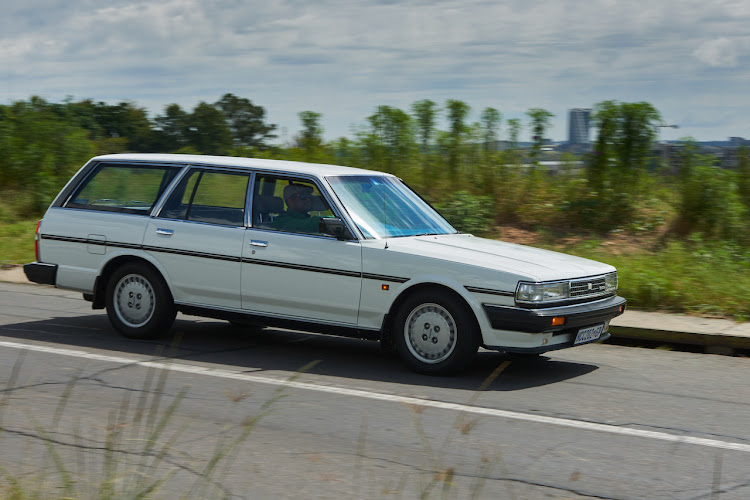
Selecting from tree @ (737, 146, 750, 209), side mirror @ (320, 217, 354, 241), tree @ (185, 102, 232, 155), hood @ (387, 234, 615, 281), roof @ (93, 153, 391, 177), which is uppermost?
tree @ (185, 102, 232, 155)

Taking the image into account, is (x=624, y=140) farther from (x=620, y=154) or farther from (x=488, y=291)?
(x=488, y=291)

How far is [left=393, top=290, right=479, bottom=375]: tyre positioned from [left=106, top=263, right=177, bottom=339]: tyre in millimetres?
2281

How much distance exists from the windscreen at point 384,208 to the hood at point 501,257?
0.60ft

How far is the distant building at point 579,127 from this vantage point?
49.7 feet

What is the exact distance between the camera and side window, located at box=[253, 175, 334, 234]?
25.2 ft

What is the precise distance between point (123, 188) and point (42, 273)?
1148 mm

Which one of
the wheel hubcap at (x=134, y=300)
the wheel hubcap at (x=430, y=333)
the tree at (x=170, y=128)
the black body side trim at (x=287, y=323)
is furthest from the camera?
the tree at (x=170, y=128)

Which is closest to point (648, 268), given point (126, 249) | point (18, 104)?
point (126, 249)

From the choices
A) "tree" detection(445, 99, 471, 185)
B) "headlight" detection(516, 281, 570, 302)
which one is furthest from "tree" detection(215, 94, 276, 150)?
"headlight" detection(516, 281, 570, 302)

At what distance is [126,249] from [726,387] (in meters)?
5.23

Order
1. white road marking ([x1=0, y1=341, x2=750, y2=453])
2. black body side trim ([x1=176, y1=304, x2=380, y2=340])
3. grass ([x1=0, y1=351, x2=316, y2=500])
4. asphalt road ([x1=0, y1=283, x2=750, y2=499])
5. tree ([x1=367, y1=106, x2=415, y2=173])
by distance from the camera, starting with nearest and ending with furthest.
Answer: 1. grass ([x1=0, y1=351, x2=316, y2=500])
2. asphalt road ([x1=0, y1=283, x2=750, y2=499])
3. white road marking ([x1=0, y1=341, x2=750, y2=453])
4. black body side trim ([x1=176, y1=304, x2=380, y2=340])
5. tree ([x1=367, y1=106, x2=415, y2=173])

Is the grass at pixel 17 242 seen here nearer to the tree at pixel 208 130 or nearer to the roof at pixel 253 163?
the tree at pixel 208 130

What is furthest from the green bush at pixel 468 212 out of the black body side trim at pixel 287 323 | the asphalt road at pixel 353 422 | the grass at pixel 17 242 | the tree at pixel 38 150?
the tree at pixel 38 150

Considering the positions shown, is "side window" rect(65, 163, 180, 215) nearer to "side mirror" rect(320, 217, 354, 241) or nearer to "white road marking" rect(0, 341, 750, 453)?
"white road marking" rect(0, 341, 750, 453)
